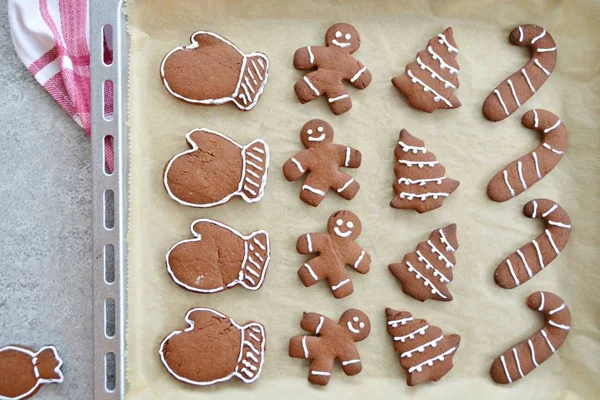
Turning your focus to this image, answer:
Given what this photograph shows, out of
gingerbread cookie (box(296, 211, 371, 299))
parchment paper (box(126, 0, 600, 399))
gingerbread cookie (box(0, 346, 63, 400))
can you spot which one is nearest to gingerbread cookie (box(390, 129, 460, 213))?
parchment paper (box(126, 0, 600, 399))

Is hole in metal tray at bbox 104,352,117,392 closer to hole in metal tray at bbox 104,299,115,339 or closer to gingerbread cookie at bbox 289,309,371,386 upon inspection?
hole in metal tray at bbox 104,299,115,339

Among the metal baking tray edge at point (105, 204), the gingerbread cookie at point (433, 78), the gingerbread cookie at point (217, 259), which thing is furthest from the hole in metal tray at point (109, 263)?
the gingerbread cookie at point (433, 78)

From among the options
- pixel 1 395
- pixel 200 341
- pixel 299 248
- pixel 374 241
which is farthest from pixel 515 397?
pixel 1 395

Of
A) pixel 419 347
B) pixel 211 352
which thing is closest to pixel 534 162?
pixel 419 347

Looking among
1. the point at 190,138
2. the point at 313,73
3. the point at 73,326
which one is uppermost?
the point at 313,73

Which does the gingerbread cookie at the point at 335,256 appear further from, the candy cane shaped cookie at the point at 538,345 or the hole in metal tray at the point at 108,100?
the hole in metal tray at the point at 108,100

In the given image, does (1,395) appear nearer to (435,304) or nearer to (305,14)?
(435,304)
